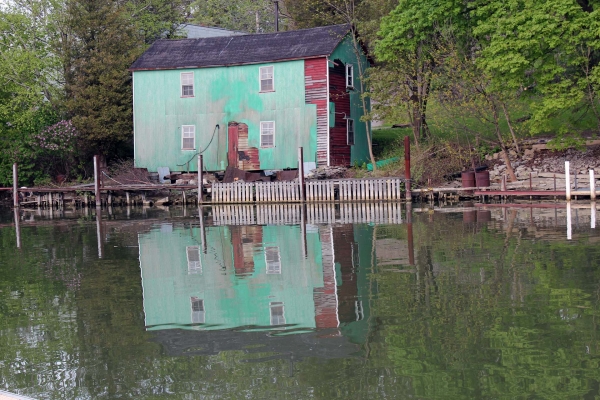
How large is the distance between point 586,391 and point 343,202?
95.6ft

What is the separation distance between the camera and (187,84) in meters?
43.3

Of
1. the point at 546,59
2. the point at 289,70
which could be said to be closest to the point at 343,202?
the point at 289,70

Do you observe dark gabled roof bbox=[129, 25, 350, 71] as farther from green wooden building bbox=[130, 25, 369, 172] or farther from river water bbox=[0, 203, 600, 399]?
river water bbox=[0, 203, 600, 399]

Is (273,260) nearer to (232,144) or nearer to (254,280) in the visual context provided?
(254,280)

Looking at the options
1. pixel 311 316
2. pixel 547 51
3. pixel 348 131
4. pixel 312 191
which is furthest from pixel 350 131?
pixel 311 316

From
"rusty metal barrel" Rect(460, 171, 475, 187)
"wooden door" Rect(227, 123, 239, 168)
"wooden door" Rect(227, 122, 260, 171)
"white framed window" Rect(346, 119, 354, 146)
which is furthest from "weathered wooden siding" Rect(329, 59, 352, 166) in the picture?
"rusty metal barrel" Rect(460, 171, 475, 187)

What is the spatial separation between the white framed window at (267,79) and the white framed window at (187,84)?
4.18 m

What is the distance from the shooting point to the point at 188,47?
4466 cm

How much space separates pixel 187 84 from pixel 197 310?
32081 millimetres

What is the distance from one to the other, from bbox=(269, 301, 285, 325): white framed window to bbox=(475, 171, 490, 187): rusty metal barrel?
23.8 meters

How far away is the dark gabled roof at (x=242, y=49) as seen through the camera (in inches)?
1626

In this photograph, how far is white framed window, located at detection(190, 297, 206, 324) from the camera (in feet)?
39.3

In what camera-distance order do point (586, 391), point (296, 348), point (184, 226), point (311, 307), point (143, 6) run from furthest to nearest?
point (143, 6), point (184, 226), point (311, 307), point (296, 348), point (586, 391)

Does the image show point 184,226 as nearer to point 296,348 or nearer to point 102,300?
point 102,300
